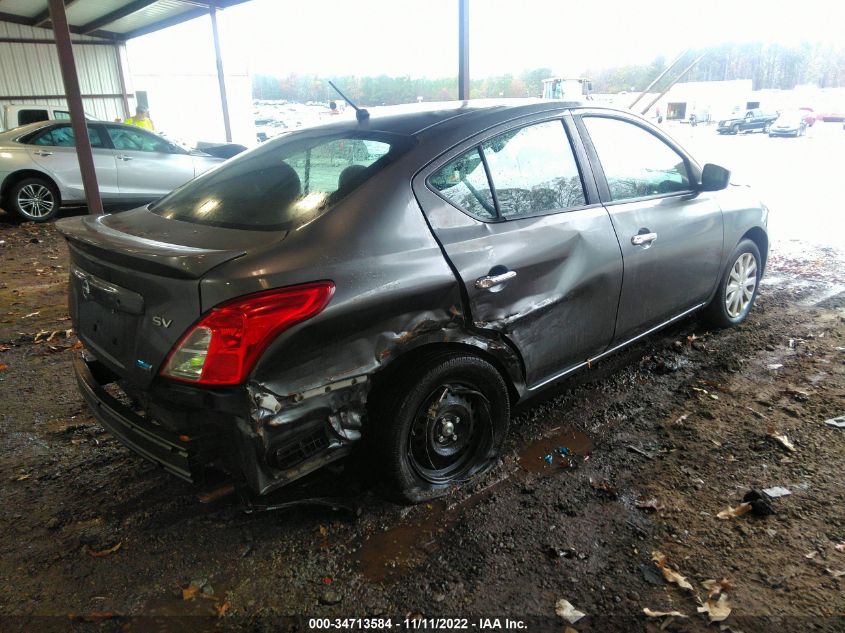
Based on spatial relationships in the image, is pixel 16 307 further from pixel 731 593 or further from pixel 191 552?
pixel 731 593

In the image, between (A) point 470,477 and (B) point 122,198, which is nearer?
(A) point 470,477

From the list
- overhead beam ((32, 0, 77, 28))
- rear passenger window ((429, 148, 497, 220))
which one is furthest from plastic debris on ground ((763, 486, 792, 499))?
overhead beam ((32, 0, 77, 28))

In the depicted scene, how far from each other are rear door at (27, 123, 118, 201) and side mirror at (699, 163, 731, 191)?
8571 mm

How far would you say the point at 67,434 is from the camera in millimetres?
3152

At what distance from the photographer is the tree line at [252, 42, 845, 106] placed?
26.9ft

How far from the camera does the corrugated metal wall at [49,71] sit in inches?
679

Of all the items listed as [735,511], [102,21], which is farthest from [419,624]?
[102,21]

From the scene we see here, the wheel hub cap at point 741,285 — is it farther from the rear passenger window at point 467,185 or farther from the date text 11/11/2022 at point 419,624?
the date text 11/11/2022 at point 419,624

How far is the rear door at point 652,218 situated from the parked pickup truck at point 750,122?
21617mm

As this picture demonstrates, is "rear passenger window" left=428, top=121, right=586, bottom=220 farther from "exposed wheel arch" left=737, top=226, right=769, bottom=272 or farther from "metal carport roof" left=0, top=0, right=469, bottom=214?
"metal carport roof" left=0, top=0, right=469, bottom=214

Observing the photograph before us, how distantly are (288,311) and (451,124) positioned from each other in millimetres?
1180

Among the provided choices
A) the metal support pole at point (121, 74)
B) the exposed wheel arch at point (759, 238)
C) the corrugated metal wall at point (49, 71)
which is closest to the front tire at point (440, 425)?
the exposed wheel arch at point (759, 238)

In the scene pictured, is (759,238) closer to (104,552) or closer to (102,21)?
(104,552)

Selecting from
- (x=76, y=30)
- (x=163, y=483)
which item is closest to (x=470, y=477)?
(x=163, y=483)
